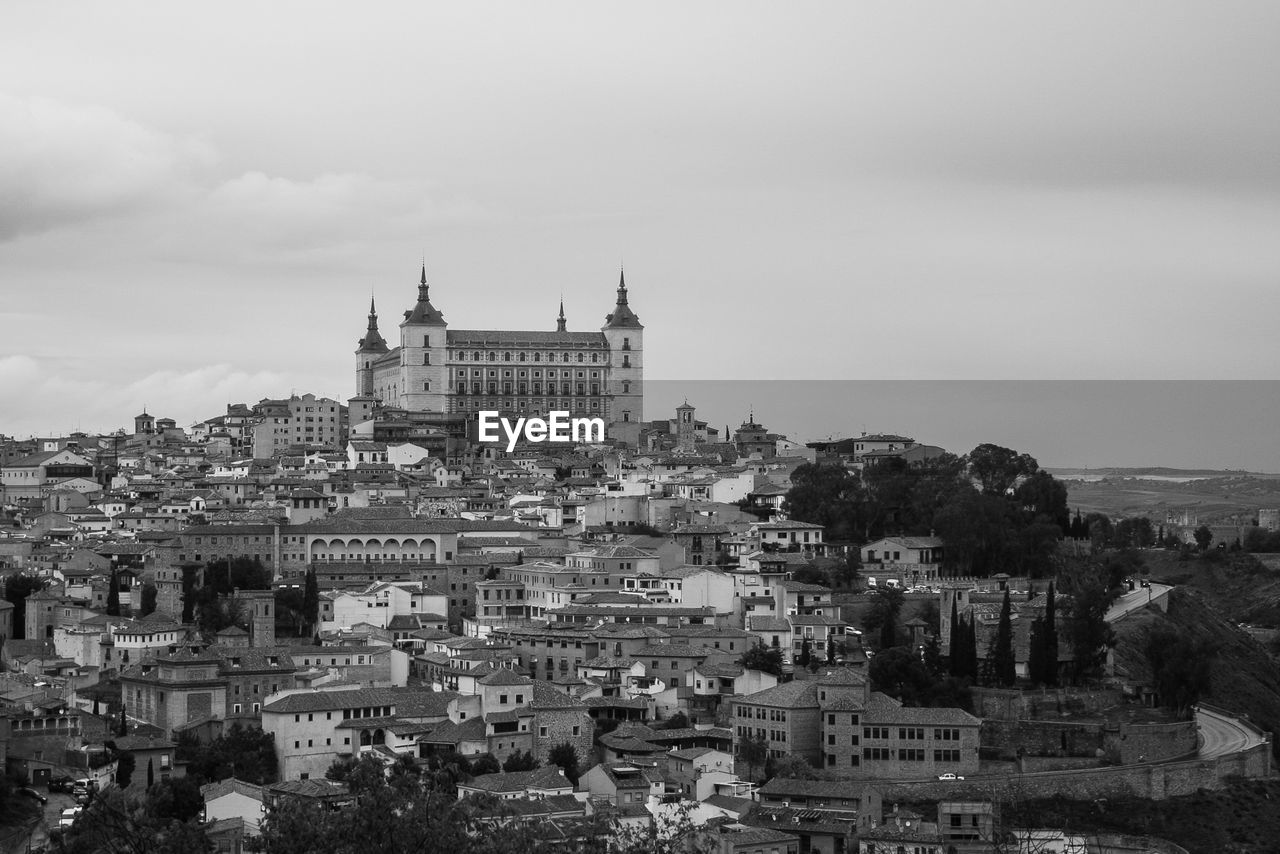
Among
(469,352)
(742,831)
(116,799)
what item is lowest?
(742,831)

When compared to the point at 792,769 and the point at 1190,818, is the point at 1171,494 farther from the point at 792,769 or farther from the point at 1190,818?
the point at 792,769

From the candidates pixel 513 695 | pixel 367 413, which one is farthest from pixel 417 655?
pixel 367 413

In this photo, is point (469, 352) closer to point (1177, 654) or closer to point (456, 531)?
point (456, 531)

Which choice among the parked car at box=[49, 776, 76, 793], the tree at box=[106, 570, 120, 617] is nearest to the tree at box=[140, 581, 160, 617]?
the tree at box=[106, 570, 120, 617]

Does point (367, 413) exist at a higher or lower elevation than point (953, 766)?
higher

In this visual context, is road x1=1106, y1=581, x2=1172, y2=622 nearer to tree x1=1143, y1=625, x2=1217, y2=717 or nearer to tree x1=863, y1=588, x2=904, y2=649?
tree x1=1143, y1=625, x2=1217, y2=717
